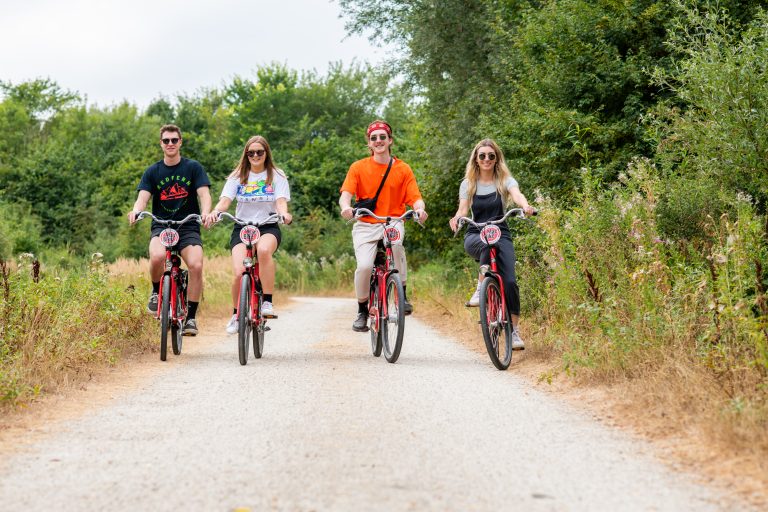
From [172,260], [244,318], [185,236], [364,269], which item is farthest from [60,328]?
[364,269]

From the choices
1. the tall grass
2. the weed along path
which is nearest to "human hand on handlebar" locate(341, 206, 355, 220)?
the weed along path

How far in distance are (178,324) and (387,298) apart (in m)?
2.09

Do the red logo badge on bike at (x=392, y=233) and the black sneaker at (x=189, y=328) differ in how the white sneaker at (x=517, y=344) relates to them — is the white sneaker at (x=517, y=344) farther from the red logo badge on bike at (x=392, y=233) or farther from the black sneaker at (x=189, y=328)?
the black sneaker at (x=189, y=328)

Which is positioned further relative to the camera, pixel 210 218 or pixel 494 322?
pixel 210 218

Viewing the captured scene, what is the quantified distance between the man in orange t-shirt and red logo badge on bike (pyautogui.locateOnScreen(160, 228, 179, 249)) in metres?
1.67

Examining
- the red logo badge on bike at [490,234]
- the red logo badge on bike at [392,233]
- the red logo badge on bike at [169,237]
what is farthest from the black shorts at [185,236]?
the red logo badge on bike at [490,234]

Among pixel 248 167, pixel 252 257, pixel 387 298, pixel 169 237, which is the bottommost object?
pixel 387 298

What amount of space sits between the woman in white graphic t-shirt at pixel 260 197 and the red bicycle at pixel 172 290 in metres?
0.45

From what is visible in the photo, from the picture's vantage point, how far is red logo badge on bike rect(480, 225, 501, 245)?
8727 mm

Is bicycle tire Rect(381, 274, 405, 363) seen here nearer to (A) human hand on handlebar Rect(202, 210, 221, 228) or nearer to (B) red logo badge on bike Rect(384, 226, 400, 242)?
(B) red logo badge on bike Rect(384, 226, 400, 242)

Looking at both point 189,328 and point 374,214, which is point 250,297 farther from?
point 374,214

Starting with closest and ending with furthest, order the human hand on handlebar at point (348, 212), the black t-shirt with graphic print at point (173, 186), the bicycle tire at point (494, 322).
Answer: the bicycle tire at point (494, 322), the human hand on handlebar at point (348, 212), the black t-shirt with graphic print at point (173, 186)

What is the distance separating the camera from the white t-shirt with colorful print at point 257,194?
9.33m

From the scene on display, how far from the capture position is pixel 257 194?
30.6ft
